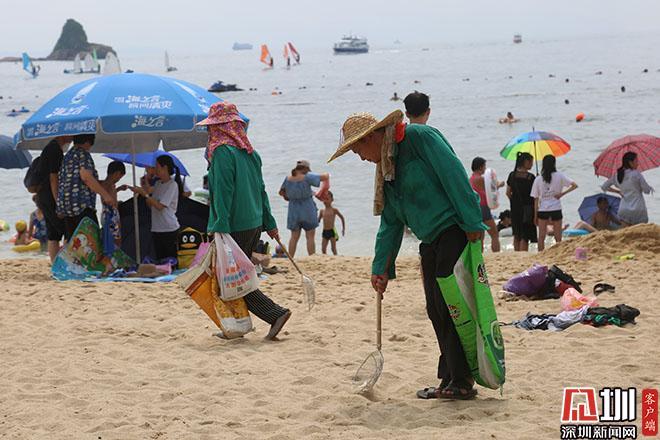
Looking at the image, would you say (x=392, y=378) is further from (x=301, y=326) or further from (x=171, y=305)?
(x=171, y=305)

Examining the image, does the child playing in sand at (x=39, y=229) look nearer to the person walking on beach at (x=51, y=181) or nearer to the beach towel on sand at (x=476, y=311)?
the person walking on beach at (x=51, y=181)

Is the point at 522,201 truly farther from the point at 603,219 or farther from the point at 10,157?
the point at 10,157

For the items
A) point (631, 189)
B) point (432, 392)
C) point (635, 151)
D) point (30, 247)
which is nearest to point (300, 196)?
point (631, 189)

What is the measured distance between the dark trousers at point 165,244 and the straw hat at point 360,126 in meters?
4.85

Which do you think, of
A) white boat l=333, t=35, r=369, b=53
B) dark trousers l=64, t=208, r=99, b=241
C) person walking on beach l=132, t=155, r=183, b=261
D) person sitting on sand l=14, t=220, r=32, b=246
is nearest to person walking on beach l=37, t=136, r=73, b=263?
dark trousers l=64, t=208, r=99, b=241

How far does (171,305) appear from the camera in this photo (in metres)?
7.54

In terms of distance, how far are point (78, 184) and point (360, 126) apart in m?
4.90

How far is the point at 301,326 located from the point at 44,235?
7665 mm

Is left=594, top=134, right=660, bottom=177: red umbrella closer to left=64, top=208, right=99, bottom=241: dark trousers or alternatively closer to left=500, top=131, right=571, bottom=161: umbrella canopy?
left=500, top=131, right=571, bottom=161: umbrella canopy

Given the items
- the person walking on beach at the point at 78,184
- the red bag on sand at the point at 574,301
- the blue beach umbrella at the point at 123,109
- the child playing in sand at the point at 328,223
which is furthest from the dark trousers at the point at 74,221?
the red bag on sand at the point at 574,301

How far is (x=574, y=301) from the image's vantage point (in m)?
6.71

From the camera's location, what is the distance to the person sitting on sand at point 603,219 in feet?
38.4

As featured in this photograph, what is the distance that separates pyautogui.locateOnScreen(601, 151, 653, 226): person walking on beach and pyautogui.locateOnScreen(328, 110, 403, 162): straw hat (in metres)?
6.88

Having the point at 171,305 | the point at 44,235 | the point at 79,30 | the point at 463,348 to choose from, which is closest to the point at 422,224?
the point at 463,348
